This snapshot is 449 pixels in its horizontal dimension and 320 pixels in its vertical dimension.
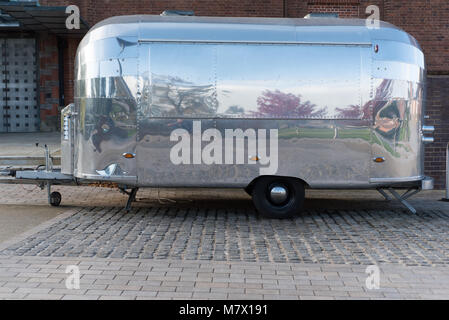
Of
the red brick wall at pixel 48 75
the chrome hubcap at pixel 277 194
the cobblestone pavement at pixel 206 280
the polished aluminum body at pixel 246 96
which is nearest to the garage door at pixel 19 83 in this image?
the red brick wall at pixel 48 75

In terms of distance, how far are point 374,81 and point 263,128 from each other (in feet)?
5.86

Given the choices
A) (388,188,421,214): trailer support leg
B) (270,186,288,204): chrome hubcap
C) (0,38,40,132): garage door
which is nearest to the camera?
(270,186,288,204): chrome hubcap

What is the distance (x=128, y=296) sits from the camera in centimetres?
545

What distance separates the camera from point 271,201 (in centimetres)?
962

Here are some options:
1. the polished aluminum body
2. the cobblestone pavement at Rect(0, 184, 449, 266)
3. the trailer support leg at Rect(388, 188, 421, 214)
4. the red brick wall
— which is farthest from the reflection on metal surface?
the red brick wall

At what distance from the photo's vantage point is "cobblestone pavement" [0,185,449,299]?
571 cm

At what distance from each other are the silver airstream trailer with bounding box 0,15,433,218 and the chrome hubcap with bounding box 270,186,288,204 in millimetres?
262

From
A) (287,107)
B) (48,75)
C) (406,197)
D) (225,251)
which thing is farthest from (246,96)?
(48,75)

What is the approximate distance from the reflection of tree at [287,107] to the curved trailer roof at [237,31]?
2.67ft

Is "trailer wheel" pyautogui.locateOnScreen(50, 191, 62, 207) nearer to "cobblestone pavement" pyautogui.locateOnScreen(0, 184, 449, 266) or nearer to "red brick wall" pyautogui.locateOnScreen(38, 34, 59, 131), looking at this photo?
"cobblestone pavement" pyautogui.locateOnScreen(0, 184, 449, 266)

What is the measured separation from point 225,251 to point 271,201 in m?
2.46

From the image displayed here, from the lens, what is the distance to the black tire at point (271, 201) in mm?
9586

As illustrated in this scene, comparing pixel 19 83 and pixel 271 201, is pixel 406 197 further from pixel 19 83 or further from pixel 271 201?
pixel 19 83

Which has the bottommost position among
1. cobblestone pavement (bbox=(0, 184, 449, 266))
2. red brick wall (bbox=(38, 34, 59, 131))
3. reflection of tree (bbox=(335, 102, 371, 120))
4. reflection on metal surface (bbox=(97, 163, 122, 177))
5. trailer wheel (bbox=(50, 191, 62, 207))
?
cobblestone pavement (bbox=(0, 184, 449, 266))
